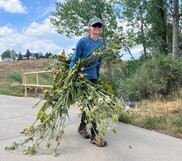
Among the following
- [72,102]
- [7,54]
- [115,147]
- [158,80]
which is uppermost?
[7,54]

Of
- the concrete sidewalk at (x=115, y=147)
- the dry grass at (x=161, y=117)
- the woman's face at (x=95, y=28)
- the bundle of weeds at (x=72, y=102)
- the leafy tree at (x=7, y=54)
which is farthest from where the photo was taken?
the leafy tree at (x=7, y=54)

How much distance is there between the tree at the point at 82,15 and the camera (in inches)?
570

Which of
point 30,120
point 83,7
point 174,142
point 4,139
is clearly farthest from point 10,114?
point 83,7

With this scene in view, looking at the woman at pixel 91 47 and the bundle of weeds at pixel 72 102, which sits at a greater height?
the woman at pixel 91 47

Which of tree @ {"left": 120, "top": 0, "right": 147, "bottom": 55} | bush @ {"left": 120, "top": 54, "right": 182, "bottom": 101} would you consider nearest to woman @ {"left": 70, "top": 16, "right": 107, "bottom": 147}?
bush @ {"left": 120, "top": 54, "right": 182, "bottom": 101}

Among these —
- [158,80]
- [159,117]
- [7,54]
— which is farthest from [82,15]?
[7,54]

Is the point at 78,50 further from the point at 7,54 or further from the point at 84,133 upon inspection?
the point at 7,54

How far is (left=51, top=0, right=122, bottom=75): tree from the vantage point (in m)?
14.5

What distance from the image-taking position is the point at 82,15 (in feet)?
47.8

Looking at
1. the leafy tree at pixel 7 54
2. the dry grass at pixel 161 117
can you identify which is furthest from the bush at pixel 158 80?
the leafy tree at pixel 7 54

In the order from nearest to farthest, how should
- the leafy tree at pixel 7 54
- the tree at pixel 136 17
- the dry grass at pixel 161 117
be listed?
the dry grass at pixel 161 117
the tree at pixel 136 17
the leafy tree at pixel 7 54

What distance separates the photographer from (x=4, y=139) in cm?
365

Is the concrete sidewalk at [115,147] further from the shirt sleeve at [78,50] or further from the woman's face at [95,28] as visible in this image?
the woman's face at [95,28]

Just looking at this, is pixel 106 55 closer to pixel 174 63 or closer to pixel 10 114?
pixel 10 114
